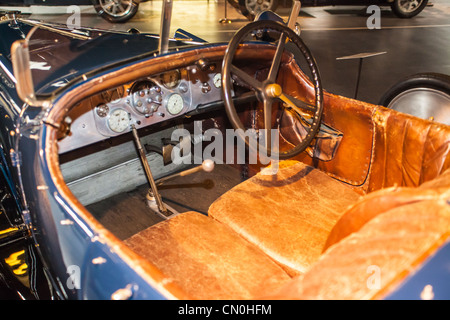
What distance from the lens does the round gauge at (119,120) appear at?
2.36 m

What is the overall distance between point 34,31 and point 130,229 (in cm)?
150

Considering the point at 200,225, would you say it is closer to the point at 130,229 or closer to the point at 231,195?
the point at 231,195

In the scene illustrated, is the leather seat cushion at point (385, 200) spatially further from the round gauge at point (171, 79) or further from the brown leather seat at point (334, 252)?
the round gauge at point (171, 79)

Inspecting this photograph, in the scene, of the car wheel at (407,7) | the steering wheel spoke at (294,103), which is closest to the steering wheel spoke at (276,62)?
the steering wheel spoke at (294,103)

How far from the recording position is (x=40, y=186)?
5.01 feet

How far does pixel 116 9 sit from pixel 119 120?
6.45 metres

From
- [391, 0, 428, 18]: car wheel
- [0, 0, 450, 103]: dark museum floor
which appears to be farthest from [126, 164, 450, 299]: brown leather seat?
[391, 0, 428, 18]: car wheel

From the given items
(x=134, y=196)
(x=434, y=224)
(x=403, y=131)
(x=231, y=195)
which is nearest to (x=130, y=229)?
(x=134, y=196)

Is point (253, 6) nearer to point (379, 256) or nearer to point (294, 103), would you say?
point (294, 103)

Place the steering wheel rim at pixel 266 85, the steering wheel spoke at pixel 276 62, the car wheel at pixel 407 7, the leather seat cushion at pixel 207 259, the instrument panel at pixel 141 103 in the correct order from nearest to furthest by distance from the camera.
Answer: the leather seat cushion at pixel 207 259
the steering wheel rim at pixel 266 85
the steering wheel spoke at pixel 276 62
the instrument panel at pixel 141 103
the car wheel at pixel 407 7

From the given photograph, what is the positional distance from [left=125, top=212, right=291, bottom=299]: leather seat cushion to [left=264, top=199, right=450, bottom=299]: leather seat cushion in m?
0.56

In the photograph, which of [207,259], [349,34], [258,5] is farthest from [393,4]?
[207,259]

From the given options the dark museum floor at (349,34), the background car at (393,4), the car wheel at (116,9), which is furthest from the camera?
the background car at (393,4)

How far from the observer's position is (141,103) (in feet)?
8.03
